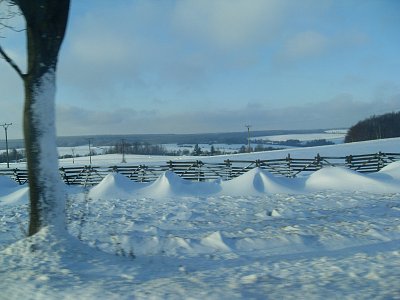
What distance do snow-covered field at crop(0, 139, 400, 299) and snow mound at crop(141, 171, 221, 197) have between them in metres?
2.67

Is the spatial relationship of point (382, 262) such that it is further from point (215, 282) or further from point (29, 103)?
point (29, 103)

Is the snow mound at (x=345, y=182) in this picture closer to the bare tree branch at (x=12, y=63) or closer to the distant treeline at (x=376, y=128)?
the bare tree branch at (x=12, y=63)

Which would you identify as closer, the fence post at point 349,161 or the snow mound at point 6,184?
the snow mound at point 6,184

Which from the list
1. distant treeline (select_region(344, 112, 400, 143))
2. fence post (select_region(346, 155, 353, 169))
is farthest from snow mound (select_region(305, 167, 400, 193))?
distant treeline (select_region(344, 112, 400, 143))

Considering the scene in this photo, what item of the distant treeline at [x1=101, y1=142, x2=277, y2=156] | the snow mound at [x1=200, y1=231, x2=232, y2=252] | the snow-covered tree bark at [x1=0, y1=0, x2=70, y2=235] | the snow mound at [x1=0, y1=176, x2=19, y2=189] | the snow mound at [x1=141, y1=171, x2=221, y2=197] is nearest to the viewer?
the snow-covered tree bark at [x1=0, y1=0, x2=70, y2=235]

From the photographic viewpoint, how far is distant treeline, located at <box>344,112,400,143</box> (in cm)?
11365

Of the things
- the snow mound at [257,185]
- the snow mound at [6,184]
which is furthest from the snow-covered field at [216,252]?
the snow mound at [6,184]

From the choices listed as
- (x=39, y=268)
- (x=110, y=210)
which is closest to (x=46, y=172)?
(x=39, y=268)

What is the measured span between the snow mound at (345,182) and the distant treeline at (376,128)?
100375 mm

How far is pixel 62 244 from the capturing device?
16.7ft

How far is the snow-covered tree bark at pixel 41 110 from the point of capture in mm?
5270

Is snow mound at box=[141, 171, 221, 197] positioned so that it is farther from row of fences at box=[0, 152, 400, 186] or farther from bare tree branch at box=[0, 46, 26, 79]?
bare tree branch at box=[0, 46, 26, 79]

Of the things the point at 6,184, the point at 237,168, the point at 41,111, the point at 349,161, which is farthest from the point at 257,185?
the point at 41,111

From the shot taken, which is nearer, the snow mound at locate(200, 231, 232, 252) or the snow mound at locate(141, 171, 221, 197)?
the snow mound at locate(200, 231, 232, 252)
